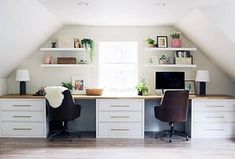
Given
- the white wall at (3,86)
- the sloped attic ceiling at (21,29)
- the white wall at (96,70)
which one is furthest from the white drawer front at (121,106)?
the white wall at (3,86)

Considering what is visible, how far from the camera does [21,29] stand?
4.02 metres

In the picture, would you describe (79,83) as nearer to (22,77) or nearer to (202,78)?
(22,77)

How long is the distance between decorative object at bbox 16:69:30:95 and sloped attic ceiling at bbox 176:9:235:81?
2.96 meters

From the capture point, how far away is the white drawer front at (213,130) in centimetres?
473

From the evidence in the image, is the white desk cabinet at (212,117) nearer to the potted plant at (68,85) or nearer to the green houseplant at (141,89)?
the green houseplant at (141,89)

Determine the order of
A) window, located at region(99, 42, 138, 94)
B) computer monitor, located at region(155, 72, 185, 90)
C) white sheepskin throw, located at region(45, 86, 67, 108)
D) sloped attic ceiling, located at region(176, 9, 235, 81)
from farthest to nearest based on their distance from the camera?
window, located at region(99, 42, 138, 94) < computer monitor, located at region(155, 72, 185, 90) < white sheepskin throw, located at region(45, 86, 67, 108) < sloped attic ceiling, located at region(176, 9, 235, 81)

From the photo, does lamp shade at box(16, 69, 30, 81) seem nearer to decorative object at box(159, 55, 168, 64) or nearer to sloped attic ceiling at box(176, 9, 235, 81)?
decorative object at box(159, 55, 168, 64)

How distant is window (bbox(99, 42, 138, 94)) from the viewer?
214 inches

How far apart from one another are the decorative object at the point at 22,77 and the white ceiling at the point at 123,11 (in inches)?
46.6

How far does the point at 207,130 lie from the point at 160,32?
2.05 metres

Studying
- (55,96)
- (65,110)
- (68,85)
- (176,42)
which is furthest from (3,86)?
(176,42)

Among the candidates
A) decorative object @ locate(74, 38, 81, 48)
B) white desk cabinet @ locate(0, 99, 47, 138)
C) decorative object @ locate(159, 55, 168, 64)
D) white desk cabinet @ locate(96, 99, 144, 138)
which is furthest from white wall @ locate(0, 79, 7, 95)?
decorative object @ locate(159, 55, 168, 64)

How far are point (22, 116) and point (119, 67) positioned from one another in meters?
2.05

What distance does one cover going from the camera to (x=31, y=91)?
17.6ft
